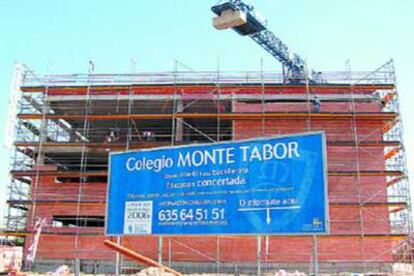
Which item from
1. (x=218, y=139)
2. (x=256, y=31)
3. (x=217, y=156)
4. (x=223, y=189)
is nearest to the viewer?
(x=223, y=189)

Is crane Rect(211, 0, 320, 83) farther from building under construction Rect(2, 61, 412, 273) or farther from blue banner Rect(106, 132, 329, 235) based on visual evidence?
blue banner Rect(106, 132, 329, 235)

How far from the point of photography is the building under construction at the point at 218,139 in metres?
22.7

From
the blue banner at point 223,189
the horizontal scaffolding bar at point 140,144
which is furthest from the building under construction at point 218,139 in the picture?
the blue banner at point 223,189

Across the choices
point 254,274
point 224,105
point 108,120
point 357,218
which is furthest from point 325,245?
point 108,120

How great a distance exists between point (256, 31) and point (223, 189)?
79.1 feet

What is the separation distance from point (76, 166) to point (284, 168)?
67.1ft

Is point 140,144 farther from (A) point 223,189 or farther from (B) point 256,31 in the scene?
(A) point 223,189

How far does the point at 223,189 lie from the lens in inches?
383

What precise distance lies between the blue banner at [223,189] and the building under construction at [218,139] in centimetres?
1249

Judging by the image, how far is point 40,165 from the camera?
24938mm

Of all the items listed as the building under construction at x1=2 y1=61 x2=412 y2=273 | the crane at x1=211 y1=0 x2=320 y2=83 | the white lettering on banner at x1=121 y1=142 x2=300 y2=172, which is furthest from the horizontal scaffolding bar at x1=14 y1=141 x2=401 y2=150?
the white lettering on banner at x1=121 y1=142 x2=300 y2=172

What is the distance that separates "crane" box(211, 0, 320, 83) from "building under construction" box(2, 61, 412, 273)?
4207mm

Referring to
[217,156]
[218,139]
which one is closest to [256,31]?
[218,139]

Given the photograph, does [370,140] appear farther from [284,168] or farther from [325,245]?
[284,168]
